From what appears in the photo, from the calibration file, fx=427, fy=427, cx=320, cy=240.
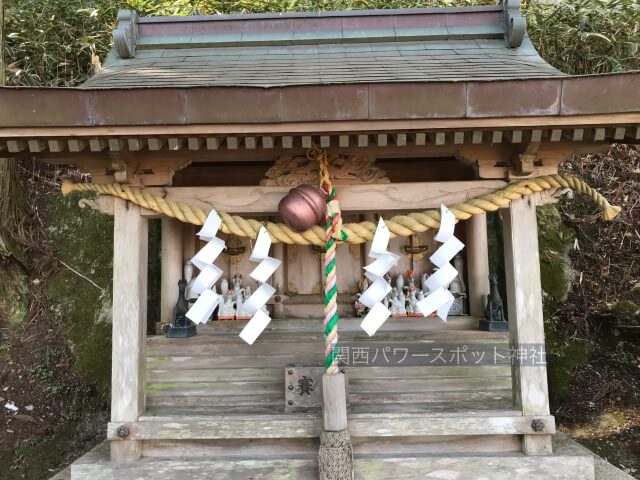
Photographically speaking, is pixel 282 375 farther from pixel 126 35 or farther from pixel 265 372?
pixel 126 35

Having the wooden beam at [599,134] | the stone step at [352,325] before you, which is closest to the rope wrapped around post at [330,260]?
the stone step at [352,325]

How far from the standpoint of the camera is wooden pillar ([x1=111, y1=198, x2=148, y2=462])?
2.71m

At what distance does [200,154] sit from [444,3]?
5.28 m

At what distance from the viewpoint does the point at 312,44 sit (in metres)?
3.73

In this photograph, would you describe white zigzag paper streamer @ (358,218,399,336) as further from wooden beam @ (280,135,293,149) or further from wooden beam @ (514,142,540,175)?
wooden beam @ (514,142,540,175)

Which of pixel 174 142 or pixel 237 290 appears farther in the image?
pixel 237 290

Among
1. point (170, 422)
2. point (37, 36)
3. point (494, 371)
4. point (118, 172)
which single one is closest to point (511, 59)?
point (494, 371)

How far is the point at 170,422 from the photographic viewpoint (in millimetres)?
2711

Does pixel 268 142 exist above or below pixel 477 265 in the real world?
above

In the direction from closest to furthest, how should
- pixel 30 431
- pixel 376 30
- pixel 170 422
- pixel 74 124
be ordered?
pixel 74 124 < pixel 170 422 < pixel 376 30 < pixel 30 431

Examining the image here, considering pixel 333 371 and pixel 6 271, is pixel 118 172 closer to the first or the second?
pixel 333 371

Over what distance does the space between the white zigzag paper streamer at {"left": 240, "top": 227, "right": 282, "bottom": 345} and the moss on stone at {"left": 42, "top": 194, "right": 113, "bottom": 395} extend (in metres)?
3.02

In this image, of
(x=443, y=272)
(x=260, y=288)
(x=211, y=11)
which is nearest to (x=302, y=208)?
(x=260, y=288)

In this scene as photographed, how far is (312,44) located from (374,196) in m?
1.75
